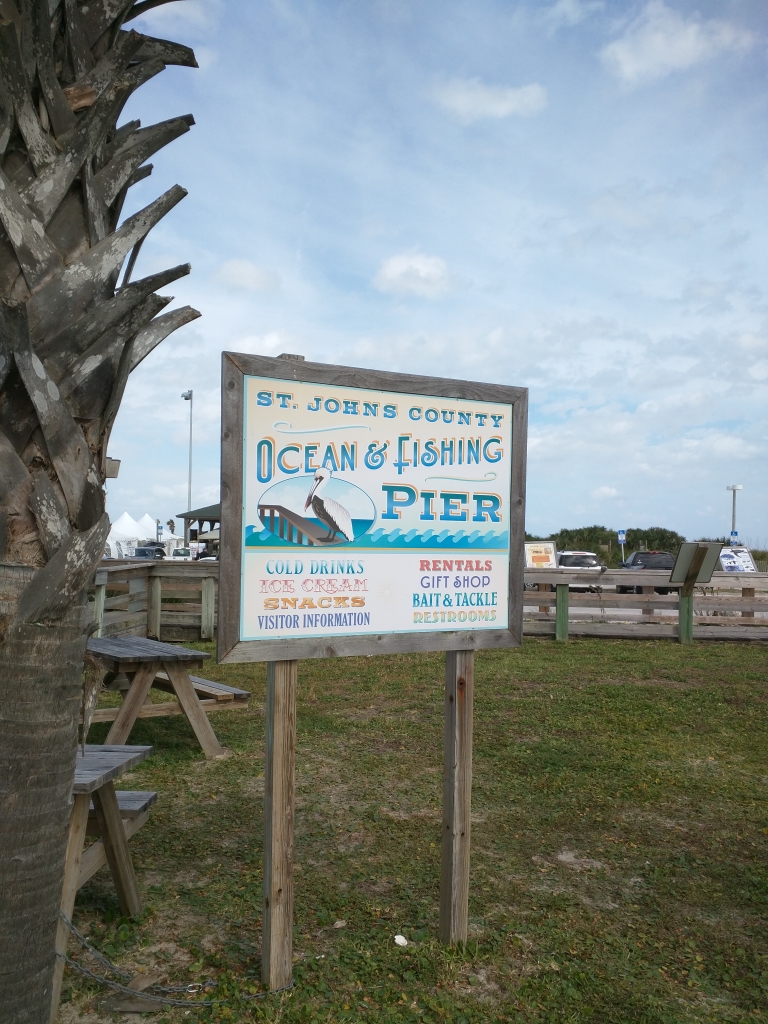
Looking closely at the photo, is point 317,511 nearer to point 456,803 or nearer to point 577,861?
Result: point 456,803

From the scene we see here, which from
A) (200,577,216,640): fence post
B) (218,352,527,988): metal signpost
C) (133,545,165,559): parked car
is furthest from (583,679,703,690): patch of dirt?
(133,545,165,559): parked car

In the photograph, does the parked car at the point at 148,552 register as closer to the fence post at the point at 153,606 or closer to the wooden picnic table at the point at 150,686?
the fence post at the point at 153,606

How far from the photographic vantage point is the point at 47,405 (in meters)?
2.42

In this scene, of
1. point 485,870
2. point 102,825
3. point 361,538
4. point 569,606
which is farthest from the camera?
point 569,606

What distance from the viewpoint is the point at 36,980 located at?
2564mm

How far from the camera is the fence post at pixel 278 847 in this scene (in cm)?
319

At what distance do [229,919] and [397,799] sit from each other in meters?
1.81

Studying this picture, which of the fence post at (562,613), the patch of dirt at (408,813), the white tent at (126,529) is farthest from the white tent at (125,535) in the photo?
the patch of dirt at (408,813)

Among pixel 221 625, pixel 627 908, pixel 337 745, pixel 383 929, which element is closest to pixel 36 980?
pixel 221 625

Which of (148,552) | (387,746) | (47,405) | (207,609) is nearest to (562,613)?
(207,609)

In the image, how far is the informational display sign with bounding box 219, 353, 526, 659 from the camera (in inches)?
127

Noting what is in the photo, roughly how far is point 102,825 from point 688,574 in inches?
446

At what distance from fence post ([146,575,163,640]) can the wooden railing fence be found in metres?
0.02

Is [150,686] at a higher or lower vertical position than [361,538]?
lower
